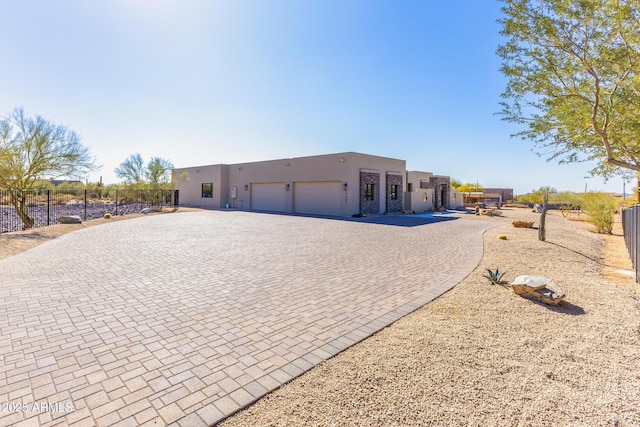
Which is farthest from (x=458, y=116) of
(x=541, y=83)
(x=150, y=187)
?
(x=150, y=187)

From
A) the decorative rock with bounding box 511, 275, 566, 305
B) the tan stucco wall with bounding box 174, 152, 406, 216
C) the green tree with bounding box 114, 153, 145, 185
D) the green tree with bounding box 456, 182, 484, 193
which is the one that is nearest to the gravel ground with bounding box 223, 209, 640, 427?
the decorative rock with bounding box 511, 275, 566, 305

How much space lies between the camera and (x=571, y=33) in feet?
18.7

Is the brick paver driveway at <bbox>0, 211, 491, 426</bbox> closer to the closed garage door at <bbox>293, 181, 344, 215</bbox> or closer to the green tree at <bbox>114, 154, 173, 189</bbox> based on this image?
the closed garage door at <bbox>293, 181, 344, 215</bbox>

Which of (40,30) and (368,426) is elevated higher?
(40,30)

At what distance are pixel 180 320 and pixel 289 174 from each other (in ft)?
63.6

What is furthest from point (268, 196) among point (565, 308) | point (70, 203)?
point (565, 308)

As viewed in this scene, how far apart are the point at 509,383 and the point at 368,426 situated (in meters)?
1.46

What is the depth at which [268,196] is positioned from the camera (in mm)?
24859

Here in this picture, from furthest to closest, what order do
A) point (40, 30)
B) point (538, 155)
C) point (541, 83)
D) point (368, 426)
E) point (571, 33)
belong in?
point (40, 30)
point (538, 155)
point (541, 83)
point (571, 33)
point (368, 426)

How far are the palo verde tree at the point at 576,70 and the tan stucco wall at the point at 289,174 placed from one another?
1278 centimetres

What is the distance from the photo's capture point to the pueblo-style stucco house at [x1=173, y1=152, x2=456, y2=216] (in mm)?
19969

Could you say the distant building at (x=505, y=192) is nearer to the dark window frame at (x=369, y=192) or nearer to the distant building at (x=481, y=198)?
the distant building at (x=481, y=198)

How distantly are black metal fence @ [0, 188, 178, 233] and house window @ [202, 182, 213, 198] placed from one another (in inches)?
107

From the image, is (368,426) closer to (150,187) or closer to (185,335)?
(185,335)
